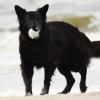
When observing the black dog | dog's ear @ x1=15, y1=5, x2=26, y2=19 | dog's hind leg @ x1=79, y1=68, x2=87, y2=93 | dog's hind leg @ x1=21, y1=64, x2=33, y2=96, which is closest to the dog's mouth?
the black dog

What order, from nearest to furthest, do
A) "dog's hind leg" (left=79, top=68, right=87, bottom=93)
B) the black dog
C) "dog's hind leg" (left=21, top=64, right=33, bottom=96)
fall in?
the black dog
"dog's hind leg" (left=21, top=64, right=33, bottom=96)
"dog's hind leg" (left=79, top=68, right=87, bottom=93)

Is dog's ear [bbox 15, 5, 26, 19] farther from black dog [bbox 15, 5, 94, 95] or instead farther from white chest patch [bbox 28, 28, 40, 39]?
white chest patch [bbox 28, 28, 40, 39]

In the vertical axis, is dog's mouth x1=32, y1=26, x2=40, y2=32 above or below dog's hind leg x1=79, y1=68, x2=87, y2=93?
above

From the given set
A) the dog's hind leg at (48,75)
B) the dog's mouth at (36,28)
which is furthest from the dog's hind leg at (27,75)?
the dog's mouth at (36,28)

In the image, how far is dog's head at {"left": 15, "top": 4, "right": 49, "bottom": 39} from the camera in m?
11.0

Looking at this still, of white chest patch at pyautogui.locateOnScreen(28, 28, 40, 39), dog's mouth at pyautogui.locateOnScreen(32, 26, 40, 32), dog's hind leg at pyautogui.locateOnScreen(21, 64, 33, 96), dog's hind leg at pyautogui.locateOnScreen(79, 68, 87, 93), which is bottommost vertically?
dog's hind leg at pyautogui.locateOnScreen(79, 68, 87, 93)

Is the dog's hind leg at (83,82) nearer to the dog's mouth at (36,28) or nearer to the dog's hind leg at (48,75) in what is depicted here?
the dog's hind leg at (48,75)

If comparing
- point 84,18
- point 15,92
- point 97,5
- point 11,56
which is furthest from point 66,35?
point 97,5

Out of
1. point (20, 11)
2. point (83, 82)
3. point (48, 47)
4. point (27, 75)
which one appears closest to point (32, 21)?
point (20, 11)

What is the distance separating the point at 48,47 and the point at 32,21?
70 centimetres

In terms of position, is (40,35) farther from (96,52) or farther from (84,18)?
(84,18)

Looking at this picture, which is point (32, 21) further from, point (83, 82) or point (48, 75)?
point (83, 82)

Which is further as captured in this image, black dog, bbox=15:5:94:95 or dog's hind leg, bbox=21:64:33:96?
dog's hind leg, bbox=21:64:33:96

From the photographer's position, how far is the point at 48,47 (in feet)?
38.0
